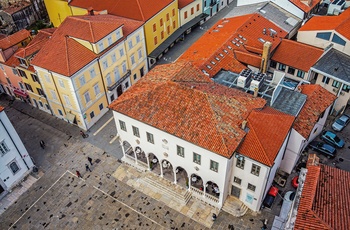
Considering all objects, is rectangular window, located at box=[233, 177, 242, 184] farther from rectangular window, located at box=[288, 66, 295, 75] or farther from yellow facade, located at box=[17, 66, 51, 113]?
yellow facade, located at box=[17, 66, 51, 113]

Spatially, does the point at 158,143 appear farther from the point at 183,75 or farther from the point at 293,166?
the point at 293,166

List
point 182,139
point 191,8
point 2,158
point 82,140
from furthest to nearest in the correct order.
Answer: point 191,8 < point 82,140 < point 2,158 < point 182,139

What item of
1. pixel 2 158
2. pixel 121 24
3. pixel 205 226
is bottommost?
pixel 205 226

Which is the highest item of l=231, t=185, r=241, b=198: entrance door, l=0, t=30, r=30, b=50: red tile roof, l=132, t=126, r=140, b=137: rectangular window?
l=0, t=30, r=30, b=50: red tile roof

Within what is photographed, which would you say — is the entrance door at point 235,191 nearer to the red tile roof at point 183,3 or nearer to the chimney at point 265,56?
the chimney at point 265,56

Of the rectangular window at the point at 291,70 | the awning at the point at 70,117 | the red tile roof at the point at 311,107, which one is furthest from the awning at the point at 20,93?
the rectangular window at the point at 291,70

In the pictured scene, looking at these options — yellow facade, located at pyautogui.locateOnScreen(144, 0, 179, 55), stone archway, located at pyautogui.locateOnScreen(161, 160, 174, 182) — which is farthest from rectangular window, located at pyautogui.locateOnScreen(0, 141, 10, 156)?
yellow facade, located at pyautogui.locateOnScreen(144, 0, 179, 55)

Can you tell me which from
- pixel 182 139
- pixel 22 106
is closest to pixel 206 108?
pixel 182 139
